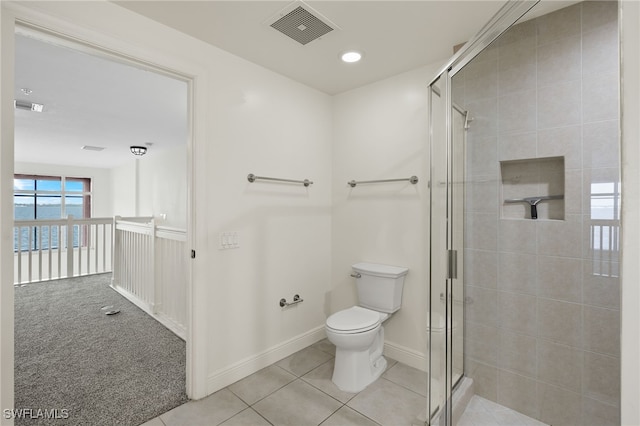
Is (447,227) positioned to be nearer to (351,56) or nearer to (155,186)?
(351,56)

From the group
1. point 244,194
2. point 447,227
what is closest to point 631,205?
point 447,227

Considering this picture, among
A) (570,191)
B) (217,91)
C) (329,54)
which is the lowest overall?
(570,191)

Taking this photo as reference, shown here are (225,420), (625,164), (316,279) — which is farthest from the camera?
(316,279)

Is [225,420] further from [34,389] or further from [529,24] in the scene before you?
[529,24]

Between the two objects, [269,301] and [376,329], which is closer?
[376,329]

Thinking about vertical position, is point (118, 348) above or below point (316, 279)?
below

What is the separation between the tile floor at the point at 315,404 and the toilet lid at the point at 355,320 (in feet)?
1.42

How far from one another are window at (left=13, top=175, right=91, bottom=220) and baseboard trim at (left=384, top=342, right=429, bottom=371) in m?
8.26

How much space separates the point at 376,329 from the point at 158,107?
3.15 m

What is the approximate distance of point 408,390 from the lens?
205cm

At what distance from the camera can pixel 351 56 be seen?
84.8 inches

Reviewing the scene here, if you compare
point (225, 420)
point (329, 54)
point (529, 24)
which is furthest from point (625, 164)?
point (225, 420)

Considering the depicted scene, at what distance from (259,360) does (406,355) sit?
116 cm

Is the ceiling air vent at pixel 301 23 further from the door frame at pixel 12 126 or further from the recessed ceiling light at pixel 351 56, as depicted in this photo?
the door frame at pixel 12 126
